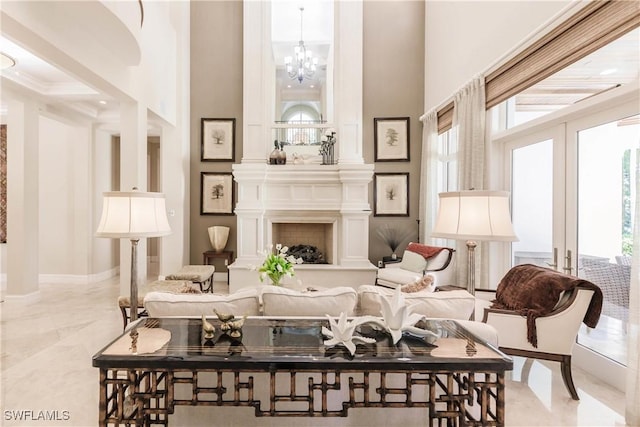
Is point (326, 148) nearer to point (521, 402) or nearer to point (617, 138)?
point (617, 138)

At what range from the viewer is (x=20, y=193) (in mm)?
4590

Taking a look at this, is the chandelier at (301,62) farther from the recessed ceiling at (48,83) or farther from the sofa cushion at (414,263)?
the sofa cushion at (414,263)

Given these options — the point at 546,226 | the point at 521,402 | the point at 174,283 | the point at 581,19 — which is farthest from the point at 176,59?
the point at 521,402

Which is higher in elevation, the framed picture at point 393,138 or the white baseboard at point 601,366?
the framed picture at point 393,138

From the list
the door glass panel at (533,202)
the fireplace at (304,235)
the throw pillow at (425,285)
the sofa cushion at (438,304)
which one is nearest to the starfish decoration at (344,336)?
the sofa cushion at (438,304)

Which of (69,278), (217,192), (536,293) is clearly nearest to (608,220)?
(536,293)

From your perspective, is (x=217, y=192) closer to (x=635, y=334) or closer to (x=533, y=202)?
(x=533, y=202)

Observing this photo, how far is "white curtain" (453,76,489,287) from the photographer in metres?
3.95

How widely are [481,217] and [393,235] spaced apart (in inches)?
164

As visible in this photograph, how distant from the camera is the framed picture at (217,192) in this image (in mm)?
6266

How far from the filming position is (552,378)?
106 inches

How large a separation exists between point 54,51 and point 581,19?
4.31 metres

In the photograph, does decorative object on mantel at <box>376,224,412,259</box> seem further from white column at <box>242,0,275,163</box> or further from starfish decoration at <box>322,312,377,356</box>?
starfish decoration at <box>322,312,377,356</box>

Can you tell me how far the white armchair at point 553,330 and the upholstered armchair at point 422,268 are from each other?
2006 mm
